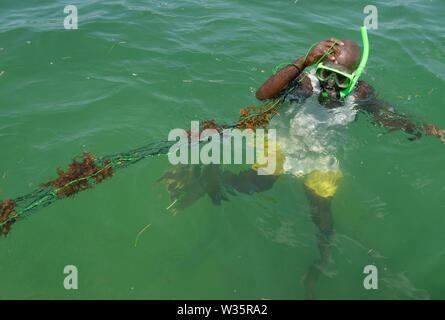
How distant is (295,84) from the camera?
12.2ft

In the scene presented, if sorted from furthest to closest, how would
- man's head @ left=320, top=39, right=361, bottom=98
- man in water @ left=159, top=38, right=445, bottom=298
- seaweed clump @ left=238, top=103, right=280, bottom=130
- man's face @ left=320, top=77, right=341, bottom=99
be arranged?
seaweed clump @ left=238, top=103, right=280, bottom=130, man in water @ left=159, top=38, right=445, bottom=298, man's face @ left=320, top=77, right=341, bottom=99, man's head @ left=320, top=39, right=361, bottom=98

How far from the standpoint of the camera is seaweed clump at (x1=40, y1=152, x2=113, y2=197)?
3375mm

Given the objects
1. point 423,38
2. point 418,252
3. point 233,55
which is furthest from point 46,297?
point 423,38

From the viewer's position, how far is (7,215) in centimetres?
327

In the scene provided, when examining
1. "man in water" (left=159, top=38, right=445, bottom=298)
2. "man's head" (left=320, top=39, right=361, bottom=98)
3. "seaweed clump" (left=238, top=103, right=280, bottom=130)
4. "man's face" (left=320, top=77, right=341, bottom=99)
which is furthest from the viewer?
"seaweed clump" (left=238, top=103, right=280, bottom=130)

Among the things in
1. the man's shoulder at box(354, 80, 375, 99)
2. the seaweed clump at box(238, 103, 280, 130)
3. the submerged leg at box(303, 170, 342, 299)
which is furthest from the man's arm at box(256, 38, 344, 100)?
the submerged leg at box(303, 170, 342, 299)

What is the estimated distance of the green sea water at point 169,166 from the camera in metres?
3.19

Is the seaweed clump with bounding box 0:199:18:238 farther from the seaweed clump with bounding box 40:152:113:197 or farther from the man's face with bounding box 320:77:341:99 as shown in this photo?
the man's face with bounding box 320:77:341:99

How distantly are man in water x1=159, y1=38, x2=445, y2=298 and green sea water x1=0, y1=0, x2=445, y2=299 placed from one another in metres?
0.15

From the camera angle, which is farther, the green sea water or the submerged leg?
the submerged leg

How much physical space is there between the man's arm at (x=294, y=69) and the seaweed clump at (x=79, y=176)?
2161 mm

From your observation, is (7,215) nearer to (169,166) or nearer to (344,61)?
(169,166)

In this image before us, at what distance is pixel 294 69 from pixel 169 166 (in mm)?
2063
